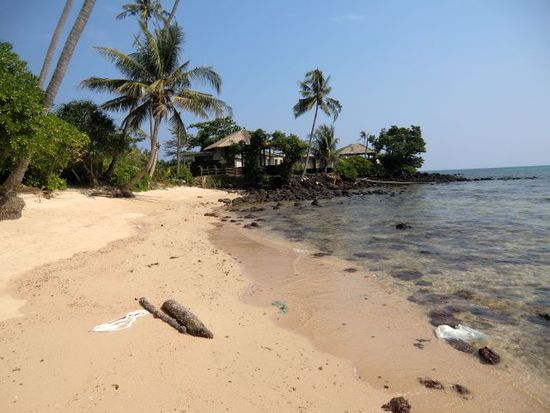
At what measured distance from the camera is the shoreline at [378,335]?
3.90m

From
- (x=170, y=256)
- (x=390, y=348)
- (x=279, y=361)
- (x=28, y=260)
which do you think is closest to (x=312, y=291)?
(x=390, y=348)

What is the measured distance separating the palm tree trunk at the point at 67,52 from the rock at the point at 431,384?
1436cm

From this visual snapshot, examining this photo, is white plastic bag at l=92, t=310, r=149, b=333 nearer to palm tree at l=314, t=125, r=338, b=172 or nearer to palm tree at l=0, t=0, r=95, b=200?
palm tree at l=0, t=0, r=95, b=200

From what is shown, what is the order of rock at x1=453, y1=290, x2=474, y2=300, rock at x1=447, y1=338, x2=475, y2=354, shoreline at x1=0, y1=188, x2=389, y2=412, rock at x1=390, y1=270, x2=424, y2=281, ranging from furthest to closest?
rock at x1=390, y1=270, x2=424, y2=281
rock at x1=453, y1=290, x2=474, y2=300
rock at x1=447, y1=338, x2=475, y2=354
shoreline at x1=0, y1=188, x2=389, y2=412

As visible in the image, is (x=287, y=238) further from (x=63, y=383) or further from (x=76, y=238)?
(x=63, y=383)

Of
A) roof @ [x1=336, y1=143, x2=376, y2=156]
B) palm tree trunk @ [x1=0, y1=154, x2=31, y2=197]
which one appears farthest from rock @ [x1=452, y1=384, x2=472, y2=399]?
roof @ [x1=336, y1=143, x2=376, y2=156]

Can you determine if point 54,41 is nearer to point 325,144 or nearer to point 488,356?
point 488,356

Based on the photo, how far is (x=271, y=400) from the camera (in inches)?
140

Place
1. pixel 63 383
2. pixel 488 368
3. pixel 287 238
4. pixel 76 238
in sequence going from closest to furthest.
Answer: pixel 63 383
pixel 488 368
pixel 76 238
pixel 287 238

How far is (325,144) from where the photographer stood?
152ft

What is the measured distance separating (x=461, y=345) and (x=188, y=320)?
12.5ft

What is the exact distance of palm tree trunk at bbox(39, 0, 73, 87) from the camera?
43.1 feet

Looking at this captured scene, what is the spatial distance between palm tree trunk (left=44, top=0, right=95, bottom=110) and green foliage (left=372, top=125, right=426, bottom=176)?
4642 cm

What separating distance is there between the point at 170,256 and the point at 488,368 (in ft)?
23.5
